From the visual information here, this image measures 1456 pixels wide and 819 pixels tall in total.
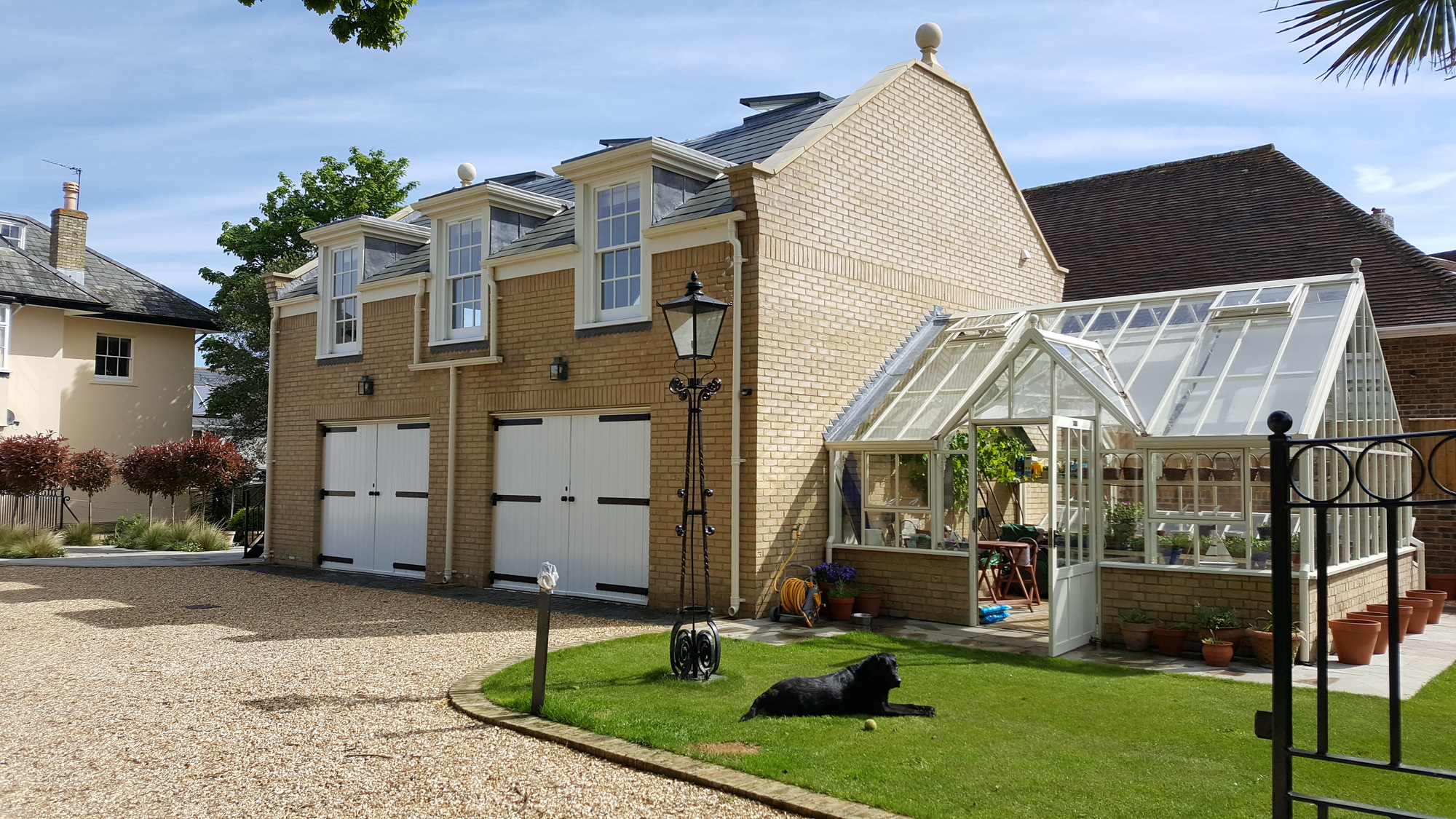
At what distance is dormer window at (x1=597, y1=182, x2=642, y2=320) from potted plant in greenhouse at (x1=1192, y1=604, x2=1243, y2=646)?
707 cm

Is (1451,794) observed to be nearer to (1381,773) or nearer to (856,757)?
(1381,773)

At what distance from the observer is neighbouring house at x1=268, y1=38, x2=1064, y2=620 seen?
38.3 ft

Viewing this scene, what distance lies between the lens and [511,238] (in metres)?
14.8

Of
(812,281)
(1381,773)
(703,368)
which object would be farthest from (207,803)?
(812,281)

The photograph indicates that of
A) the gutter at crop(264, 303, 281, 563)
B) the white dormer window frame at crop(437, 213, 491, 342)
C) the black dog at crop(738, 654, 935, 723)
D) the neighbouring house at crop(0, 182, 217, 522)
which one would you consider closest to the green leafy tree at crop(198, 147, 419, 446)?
the neighbouring house at crop(0, 182, 217, 522)

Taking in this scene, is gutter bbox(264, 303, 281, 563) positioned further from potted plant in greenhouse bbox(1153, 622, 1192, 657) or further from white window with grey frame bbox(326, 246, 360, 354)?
potted plant in greenhouse bbox(1153, 622, 1192, 657)

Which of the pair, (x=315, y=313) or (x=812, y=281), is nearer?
(x=812, y=281)

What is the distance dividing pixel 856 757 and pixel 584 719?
191 cm

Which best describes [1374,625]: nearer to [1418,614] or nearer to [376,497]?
[1418,614]

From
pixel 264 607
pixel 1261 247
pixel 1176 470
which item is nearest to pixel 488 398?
pixel 264 607

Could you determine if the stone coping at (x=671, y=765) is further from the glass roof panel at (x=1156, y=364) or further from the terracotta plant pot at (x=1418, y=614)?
the terracotta plant pot at (x=1418, y=614)

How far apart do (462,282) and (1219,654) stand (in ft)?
36.5

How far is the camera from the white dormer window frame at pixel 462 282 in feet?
48.6

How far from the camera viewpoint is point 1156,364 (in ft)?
36.8
